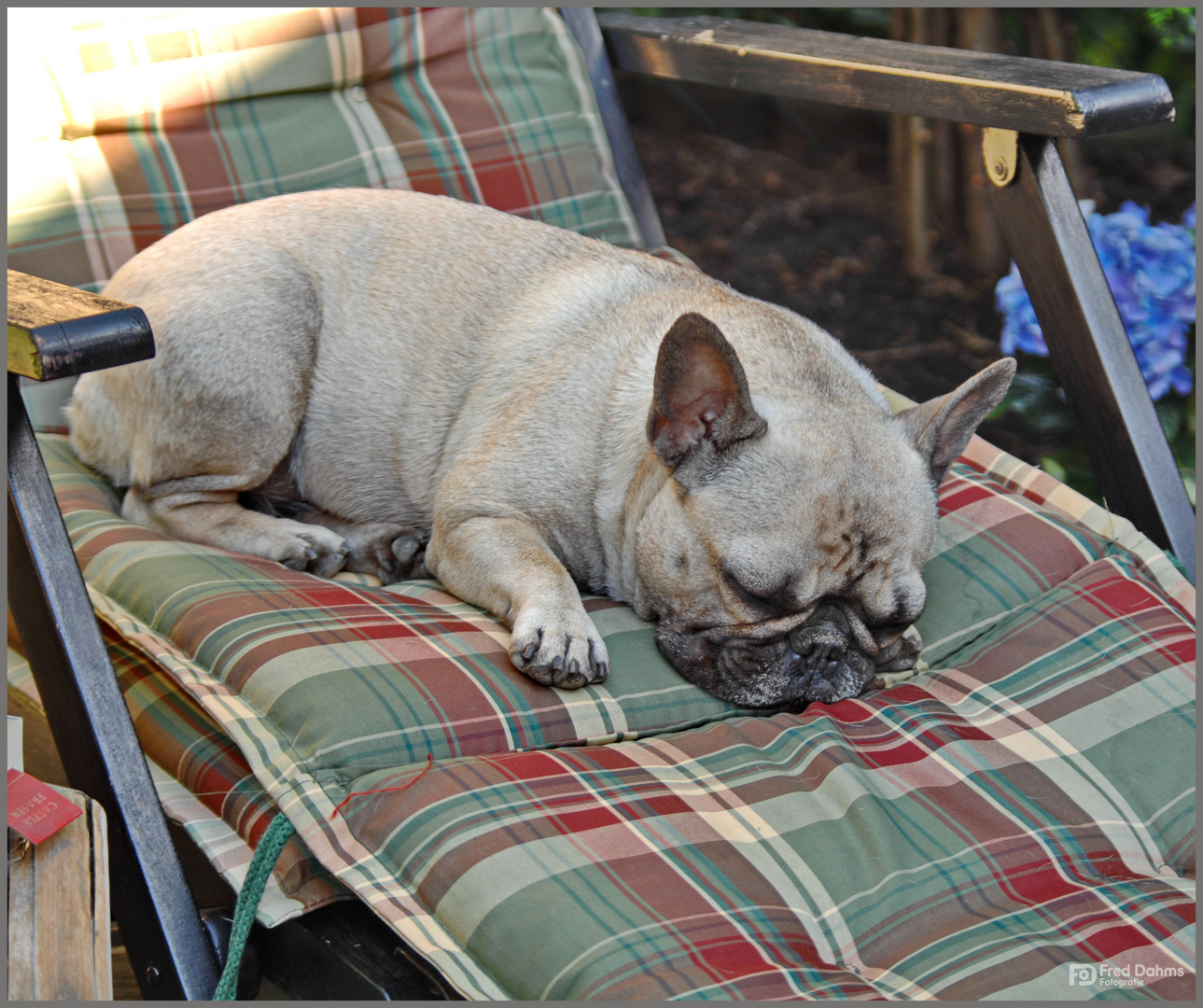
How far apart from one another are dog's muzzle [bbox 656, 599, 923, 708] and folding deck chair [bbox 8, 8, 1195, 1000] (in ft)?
0.14

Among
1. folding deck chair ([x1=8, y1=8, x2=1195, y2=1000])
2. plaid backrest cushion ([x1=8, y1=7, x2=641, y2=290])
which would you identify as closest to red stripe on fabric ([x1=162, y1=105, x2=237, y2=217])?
plaid backrest cushion ([x1=8, y1=7, x2=641, y2=290])

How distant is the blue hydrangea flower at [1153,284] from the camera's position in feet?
10.5

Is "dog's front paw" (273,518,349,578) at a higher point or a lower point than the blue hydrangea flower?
lower

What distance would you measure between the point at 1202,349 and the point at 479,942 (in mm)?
2863

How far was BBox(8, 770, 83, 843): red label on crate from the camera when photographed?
4.43 ft

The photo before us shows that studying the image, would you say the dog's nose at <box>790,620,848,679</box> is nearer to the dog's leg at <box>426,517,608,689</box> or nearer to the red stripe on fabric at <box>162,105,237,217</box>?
the dog's leg at <box>426,517,608,689</box>

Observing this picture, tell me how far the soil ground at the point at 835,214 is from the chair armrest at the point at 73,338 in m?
3.44

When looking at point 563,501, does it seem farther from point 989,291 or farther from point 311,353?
point 989,291

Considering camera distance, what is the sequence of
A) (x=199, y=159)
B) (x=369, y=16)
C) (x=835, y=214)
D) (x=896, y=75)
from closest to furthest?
(x=896, y=75)
(x=199, y=159)
(x=369, y=16)
(x=835, y=214)

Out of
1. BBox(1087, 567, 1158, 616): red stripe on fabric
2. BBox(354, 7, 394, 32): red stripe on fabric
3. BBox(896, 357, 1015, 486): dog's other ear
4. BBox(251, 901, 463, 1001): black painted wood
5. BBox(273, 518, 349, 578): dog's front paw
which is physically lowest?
BBox(251, 901, 463, 1001): black painted wood

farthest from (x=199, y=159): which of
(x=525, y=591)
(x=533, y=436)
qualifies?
(x=525, y=591)

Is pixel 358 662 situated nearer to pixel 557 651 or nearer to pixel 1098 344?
pixel 557 651

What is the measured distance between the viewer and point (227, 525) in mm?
2375

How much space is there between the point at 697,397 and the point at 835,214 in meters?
4.37
